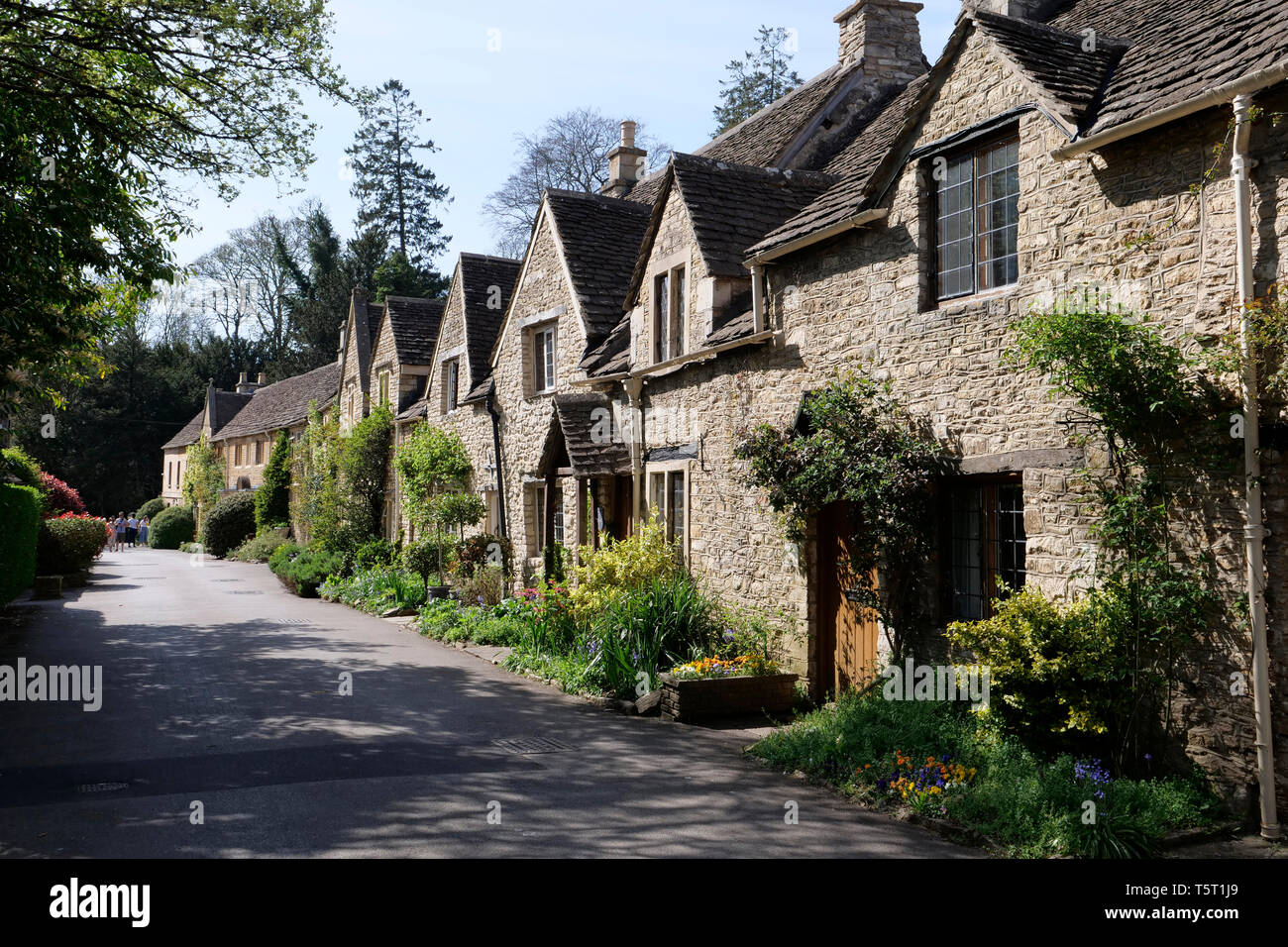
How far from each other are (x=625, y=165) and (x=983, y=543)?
728 inches

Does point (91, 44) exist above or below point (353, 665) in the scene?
above

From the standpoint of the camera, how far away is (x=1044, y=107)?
27.8 feet

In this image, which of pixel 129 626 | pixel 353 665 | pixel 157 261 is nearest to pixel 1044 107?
pixel 157 261

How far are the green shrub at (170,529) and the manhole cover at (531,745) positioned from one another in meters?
47.4

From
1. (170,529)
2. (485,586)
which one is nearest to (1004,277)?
(485,586)

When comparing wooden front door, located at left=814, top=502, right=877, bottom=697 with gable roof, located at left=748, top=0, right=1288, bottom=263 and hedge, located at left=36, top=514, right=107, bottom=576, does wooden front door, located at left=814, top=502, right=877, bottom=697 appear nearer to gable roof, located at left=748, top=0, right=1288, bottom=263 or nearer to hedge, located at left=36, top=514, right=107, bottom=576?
gable roof, located at left=748, top=0, right=1288, bottom=263

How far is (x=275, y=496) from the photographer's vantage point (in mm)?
→ 40844

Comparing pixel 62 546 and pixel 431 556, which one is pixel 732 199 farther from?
pixel 62 546

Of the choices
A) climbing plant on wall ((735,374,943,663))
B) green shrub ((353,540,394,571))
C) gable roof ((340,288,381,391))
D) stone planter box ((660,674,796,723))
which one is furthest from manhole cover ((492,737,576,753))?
gable roof ((340,288,381,391))

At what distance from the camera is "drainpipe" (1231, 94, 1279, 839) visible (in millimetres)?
6543

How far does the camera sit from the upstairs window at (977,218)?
30.0 feet

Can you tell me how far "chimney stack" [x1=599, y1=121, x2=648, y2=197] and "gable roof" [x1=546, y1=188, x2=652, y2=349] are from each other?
3.88 m

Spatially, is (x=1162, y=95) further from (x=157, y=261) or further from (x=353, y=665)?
(x=353, y=665)
